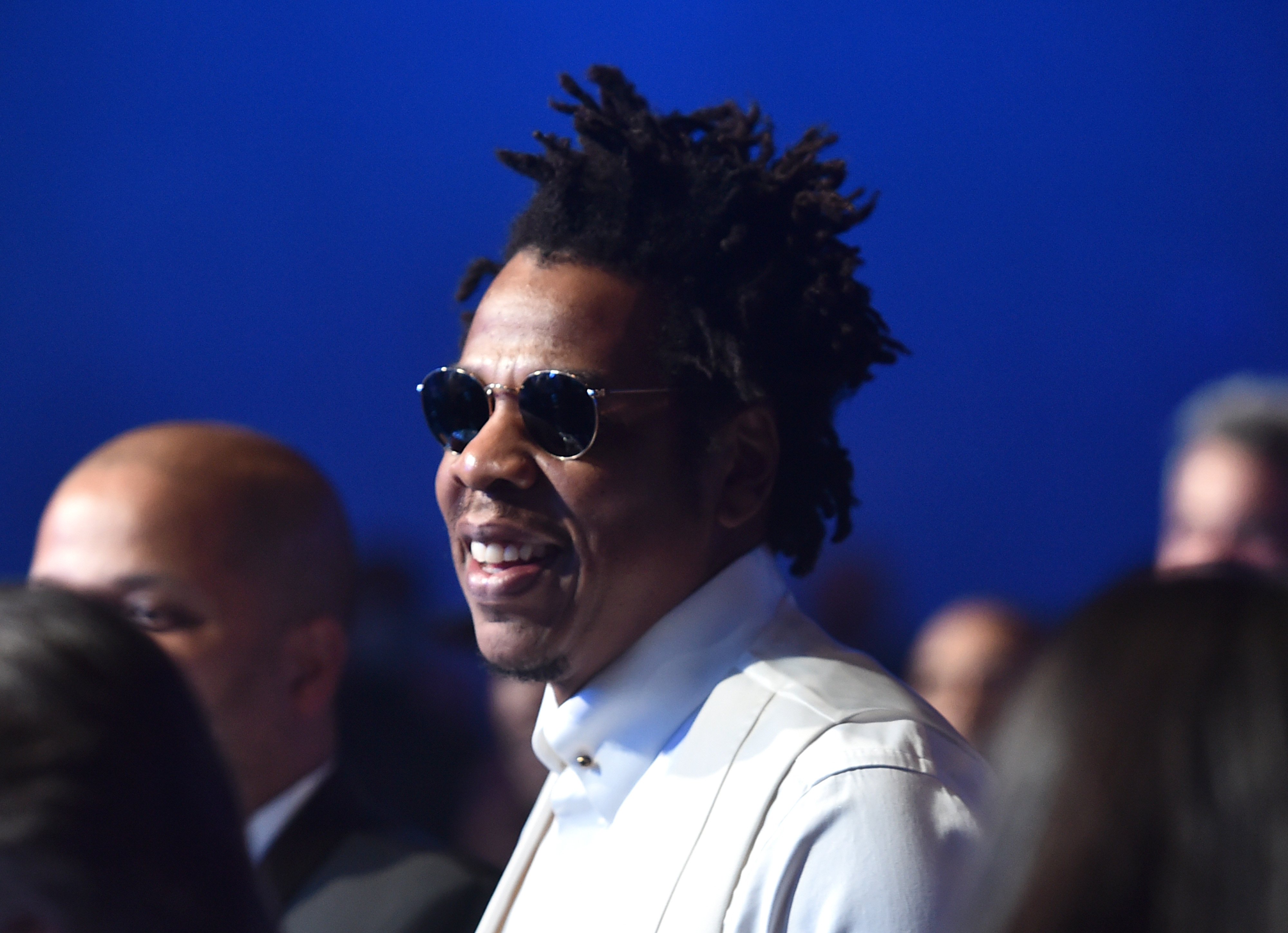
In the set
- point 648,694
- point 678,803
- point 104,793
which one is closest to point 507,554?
point 648,694

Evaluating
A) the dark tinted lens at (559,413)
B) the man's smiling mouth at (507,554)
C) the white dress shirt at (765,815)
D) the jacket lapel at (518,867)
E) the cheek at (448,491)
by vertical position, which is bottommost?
the jacket lapel at (518,867)

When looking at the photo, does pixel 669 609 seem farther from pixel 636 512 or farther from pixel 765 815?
pixel 765 815

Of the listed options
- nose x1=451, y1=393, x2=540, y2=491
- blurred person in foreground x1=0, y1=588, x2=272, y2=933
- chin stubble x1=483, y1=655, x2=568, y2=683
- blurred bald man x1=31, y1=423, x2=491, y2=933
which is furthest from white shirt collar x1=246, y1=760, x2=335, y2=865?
blurred person in foreground x1=0, y1=588, x2=272, y2=933

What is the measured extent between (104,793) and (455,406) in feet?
3.57

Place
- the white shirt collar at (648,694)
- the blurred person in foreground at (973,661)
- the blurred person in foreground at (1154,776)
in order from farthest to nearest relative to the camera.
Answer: the blurred person in foreground at (973,661)
the white shirt collar at (648,694)
the blurred person in foreground at (1154,776)

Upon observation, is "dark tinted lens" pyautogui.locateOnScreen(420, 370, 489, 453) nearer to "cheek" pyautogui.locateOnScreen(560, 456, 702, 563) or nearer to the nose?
the nose

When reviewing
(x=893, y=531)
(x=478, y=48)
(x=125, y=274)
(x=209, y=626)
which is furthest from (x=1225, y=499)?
(x=125, y=274)

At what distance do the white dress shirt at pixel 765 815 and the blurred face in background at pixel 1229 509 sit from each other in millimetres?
878

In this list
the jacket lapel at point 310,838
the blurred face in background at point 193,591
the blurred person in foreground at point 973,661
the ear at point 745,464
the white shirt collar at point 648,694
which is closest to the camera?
the white shirt collar at point 648,694

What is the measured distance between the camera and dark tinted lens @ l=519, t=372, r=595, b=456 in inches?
76.4

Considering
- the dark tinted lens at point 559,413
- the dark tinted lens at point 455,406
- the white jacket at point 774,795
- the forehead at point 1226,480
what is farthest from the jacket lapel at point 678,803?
the forehead at point 1226,480

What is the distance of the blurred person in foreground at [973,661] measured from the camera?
11.6 ft

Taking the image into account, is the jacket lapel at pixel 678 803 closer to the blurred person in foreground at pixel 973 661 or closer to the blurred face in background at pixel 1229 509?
the blurred face in background at pixel 1229 509

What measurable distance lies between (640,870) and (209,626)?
102 cm
